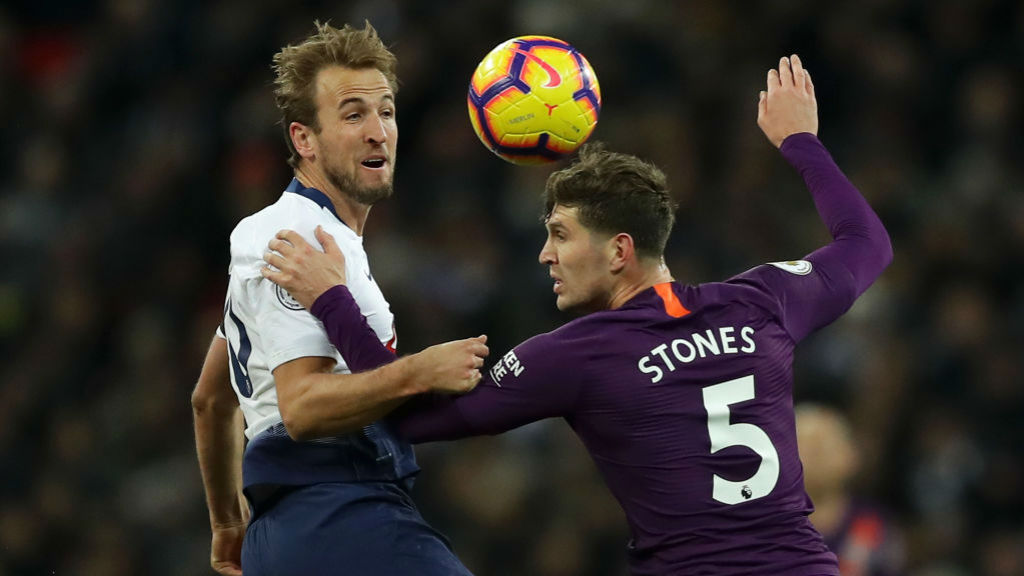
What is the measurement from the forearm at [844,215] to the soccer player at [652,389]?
18.4 inches

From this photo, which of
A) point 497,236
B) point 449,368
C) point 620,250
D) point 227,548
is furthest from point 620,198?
Answer: point 497,236

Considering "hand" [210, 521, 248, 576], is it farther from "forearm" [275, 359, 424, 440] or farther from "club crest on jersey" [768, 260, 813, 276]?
"club crest on jersey" [768, 260, 813, 276]

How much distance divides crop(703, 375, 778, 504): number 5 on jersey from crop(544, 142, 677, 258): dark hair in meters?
0.52

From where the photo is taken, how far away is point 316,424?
433 centimetres

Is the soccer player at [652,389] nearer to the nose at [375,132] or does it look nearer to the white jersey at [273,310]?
the white jersey at [273,310]

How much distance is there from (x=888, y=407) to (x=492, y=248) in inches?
120

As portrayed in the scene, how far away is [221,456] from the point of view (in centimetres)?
530

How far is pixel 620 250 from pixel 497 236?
6.02 m

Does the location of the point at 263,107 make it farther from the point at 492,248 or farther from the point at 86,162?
the point at 492,248

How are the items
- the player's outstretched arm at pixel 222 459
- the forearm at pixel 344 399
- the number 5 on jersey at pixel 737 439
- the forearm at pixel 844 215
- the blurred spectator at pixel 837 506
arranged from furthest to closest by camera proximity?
the blurred spectator at pixel 837 506 < the player's outstretched arm at pixel 222 459 < the forearm at pixel 844 215 < the number 5 on jersey at pixel 737 439 < the forearm at pixel 344 399

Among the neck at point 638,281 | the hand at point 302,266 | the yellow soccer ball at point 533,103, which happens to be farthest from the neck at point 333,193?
the neck at point 638,281

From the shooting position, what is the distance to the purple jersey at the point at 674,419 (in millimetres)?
4410

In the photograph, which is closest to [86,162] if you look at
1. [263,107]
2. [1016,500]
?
[263,107]

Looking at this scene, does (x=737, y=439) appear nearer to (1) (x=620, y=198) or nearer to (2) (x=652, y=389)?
(2) (x=652, y=389)
